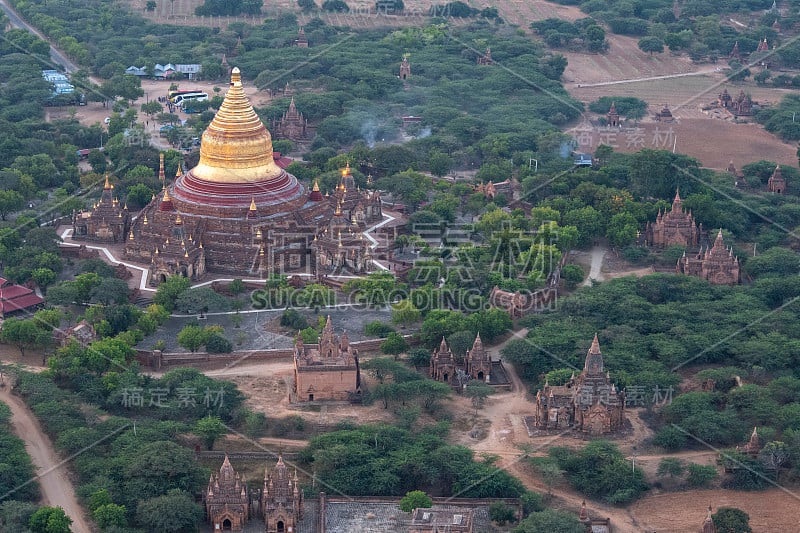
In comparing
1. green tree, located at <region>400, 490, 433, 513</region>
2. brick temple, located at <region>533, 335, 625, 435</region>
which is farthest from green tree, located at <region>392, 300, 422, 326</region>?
green tree, located at <region>400, 490, 433, 513</region>

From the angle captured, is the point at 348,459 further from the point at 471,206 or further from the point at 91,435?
the point at 471,206

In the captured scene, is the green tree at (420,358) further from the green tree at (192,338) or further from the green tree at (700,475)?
the green tree at (700,475)

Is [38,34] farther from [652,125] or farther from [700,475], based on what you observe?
[700,475]

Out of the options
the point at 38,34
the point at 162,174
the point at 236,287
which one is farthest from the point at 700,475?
the point at 38,34

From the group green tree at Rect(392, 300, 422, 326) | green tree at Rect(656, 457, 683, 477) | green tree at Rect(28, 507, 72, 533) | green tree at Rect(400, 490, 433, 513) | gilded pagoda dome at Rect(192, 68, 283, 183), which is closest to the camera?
green tree at Rect(28, 507, 72, 533)

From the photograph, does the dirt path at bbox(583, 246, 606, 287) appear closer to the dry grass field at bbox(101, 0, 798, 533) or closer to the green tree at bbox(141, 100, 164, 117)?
the dry grass field at bbox(101, 0, 798, 533)
